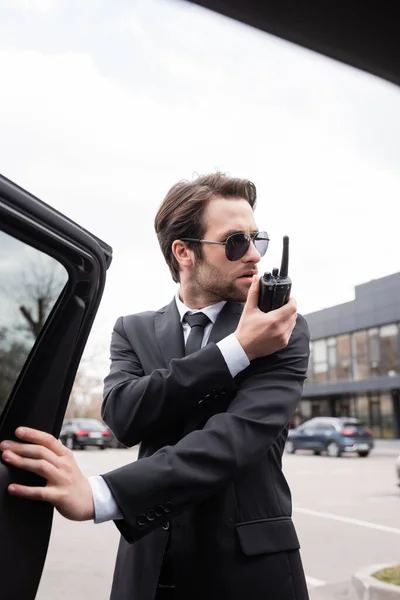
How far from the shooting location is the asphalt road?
575cm

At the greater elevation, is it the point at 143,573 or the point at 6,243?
the point at 6,243

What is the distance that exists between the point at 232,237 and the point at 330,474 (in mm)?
15701

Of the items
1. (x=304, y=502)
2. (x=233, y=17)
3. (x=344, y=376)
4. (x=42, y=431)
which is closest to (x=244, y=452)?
(x=42, y=431)

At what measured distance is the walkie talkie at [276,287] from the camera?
1447 mm

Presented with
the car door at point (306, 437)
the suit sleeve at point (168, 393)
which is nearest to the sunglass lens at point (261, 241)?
the suit sleeve at point (168, 393)

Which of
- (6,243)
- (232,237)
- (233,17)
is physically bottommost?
(6,243)

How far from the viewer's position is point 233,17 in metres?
3.75

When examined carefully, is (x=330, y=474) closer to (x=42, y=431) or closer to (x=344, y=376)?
(x=42, y=431)

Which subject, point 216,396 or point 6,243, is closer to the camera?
point 6,243

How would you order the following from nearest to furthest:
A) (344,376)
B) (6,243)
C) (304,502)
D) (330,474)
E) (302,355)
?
(6,243), (302,355), (304,502), (330,474), (344,376)

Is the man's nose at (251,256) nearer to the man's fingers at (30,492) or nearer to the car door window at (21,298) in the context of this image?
the car door window at (21,298)

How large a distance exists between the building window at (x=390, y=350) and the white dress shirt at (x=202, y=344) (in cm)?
3305

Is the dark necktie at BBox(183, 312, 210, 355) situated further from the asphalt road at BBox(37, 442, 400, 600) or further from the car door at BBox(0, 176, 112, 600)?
the asphalt road at BBox(37, 442, 400, 600)

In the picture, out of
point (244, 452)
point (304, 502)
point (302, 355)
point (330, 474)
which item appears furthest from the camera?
point (330, 474)
